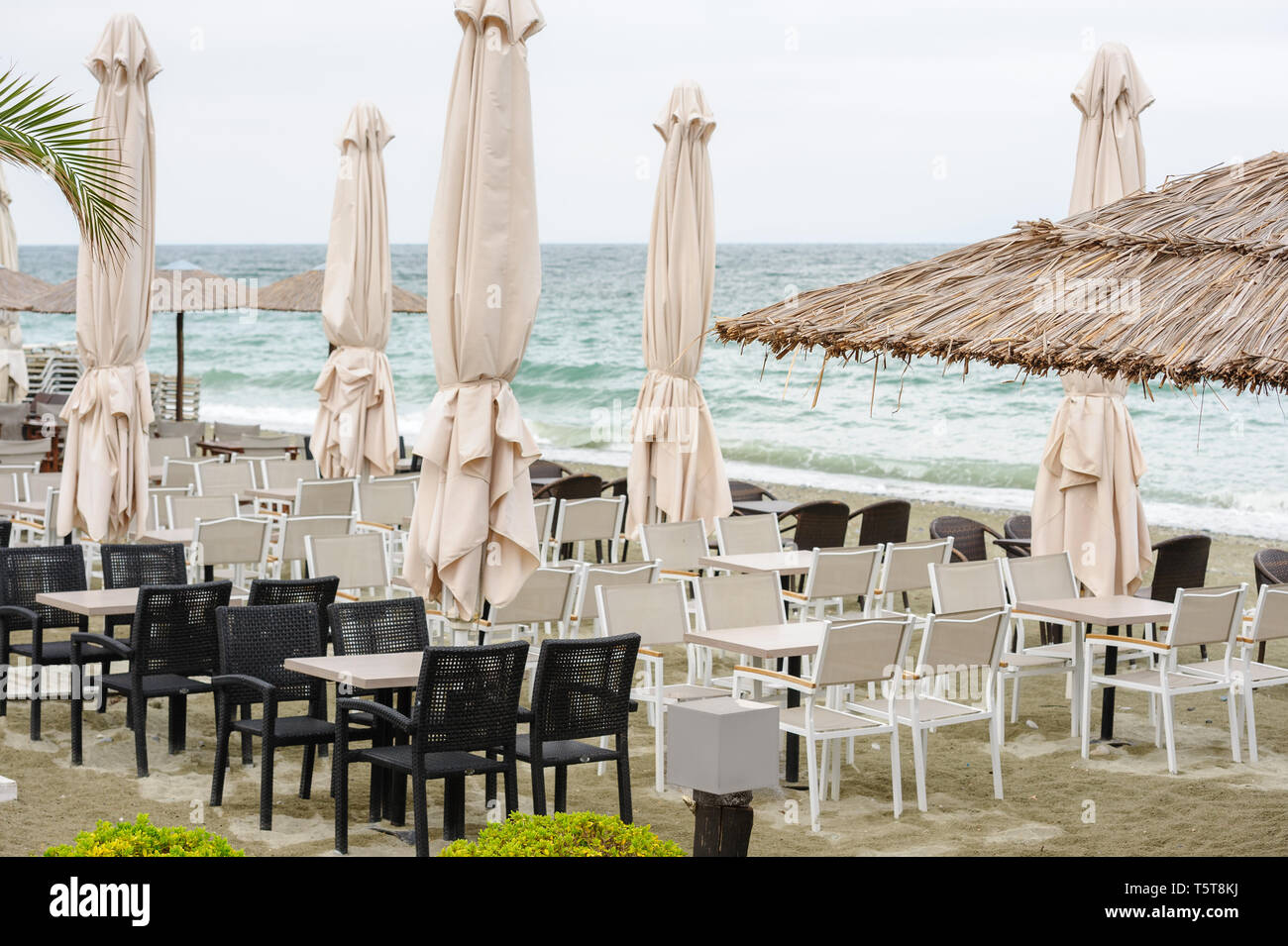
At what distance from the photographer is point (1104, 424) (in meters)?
8.16

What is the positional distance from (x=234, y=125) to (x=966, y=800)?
5573 centimetres

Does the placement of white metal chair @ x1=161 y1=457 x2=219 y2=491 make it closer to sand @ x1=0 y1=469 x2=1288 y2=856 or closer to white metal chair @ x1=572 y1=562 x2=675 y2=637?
sand @ x1=0 y1=469 x2=1288 y2=856

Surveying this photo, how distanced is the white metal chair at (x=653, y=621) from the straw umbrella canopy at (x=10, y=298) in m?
9.85

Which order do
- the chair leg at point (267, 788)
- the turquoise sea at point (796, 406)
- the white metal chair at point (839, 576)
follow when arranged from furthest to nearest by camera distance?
the turquoise sea at point (796, 406) → the white metal chair at point (839, 576) → the chair leg at point (267, 788)

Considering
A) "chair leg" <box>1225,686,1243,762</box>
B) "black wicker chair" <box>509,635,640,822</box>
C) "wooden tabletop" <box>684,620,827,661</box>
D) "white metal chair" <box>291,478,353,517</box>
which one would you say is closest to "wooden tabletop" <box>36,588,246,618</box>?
"black wicker chair" <box>509,635,640,822</box>

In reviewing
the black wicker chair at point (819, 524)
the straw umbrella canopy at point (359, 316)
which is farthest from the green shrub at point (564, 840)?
the straw umbrella canopy at point (359, 316)

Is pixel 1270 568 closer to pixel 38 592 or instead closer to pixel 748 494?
pixel 748 494

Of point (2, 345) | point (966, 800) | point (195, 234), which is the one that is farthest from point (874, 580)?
point (195, 234)

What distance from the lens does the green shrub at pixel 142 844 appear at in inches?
118

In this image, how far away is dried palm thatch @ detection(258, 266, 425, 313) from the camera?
14906 millimetres

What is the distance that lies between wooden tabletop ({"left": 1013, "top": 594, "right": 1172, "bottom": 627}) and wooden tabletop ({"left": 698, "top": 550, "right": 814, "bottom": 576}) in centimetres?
128

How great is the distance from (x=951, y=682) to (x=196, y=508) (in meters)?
4.97

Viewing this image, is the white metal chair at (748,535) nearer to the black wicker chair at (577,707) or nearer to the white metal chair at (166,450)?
the black wicker chair at (577,707)
